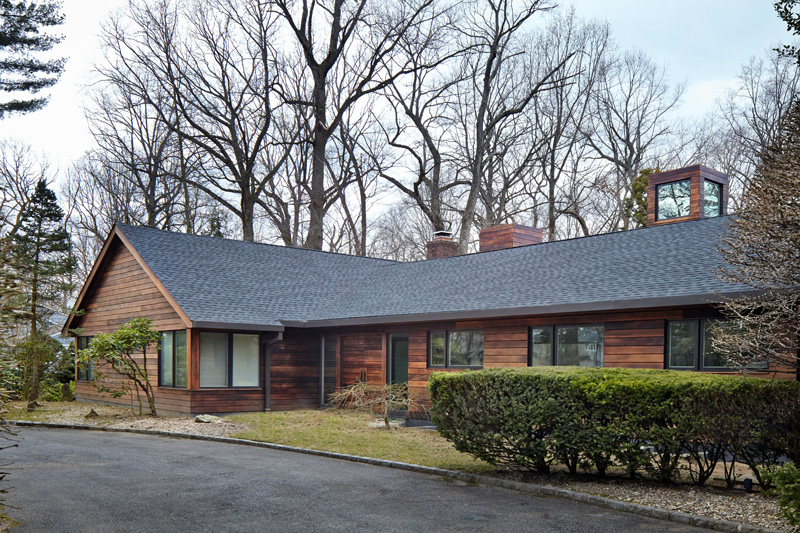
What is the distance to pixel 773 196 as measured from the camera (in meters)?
7.85

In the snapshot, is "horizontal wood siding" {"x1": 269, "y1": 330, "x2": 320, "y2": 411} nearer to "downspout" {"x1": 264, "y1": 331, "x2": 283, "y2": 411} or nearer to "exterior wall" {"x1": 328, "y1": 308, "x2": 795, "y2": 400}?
"downspout" {"x1": 264, "y1": 331, "x2": 283, "y2": 411}

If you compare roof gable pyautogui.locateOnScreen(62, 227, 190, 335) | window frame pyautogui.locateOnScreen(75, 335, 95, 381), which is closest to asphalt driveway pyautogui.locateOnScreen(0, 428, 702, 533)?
roof gable pyautogui.locateOnScreen(62, 227, 190, 335)

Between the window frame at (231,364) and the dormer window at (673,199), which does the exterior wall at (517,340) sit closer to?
the window frame at (231,364)

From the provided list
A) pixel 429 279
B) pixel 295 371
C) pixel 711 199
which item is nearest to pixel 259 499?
pixel 295 371

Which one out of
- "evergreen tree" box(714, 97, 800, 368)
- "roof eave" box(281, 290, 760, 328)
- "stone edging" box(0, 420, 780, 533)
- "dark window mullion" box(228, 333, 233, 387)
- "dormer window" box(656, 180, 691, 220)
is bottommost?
"stone edging" box(0, 420, 780, 533)

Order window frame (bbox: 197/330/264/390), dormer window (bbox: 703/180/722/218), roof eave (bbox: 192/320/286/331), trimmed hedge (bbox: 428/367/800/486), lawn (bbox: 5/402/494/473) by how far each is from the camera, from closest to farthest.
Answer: trimmed hedge (bbox: 428/367/800/486)
lawn (bbox: 5/402/494/473)
roof eave (bbox: 192/320/286/331)
dormer window (bbox: 703/180/722/218)
window frame (bbox: 197/330/264/390)

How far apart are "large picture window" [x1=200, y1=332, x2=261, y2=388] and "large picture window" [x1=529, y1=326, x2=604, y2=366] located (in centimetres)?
757

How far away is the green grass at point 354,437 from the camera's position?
10.5 m

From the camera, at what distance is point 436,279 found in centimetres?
1888

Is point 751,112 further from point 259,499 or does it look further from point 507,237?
point 259,499

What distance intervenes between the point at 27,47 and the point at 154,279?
24.9ft

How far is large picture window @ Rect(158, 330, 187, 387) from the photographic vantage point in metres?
17.0

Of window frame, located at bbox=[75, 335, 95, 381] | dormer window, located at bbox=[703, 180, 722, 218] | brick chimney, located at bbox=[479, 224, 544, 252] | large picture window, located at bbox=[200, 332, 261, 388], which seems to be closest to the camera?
dormer window, located at bbox=[703, 180, 722, 218]

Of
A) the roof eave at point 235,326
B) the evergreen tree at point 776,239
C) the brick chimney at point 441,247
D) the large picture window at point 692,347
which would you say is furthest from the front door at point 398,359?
the evergreen tree at point 776,239
